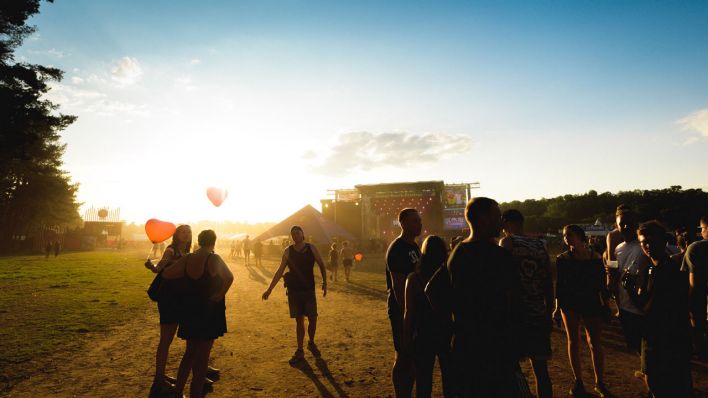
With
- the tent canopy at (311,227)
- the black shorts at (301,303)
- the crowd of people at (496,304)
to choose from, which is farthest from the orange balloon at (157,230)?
the tent canopy at (311,227)

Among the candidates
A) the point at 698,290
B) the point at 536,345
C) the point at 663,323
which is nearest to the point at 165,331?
the point at 536,345

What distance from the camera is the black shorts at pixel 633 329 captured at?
11.3ft

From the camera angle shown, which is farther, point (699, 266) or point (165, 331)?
point (165, 331)

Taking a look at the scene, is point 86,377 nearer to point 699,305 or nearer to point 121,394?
point 121,394

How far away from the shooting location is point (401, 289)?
332cm

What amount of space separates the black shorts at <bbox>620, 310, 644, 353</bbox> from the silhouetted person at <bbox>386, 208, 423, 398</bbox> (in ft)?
7.41

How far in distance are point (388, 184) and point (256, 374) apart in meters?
44.1

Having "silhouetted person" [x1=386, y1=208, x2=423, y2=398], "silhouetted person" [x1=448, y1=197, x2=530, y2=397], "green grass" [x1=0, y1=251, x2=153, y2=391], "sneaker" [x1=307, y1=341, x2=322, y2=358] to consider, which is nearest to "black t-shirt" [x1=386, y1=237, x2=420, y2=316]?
"silhouetted person" [x1=386, y1=208, x2=423, y2=398]

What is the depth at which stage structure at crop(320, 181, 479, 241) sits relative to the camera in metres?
46.5

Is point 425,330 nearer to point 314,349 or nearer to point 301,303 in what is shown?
point 301,303

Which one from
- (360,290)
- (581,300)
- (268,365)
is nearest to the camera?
(581,300)

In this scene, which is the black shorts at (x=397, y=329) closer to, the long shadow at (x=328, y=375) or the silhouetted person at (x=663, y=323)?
the long shadow at (x=328, y=375)

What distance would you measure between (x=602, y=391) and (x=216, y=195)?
1685cm

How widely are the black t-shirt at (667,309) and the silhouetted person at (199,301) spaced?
417cm
